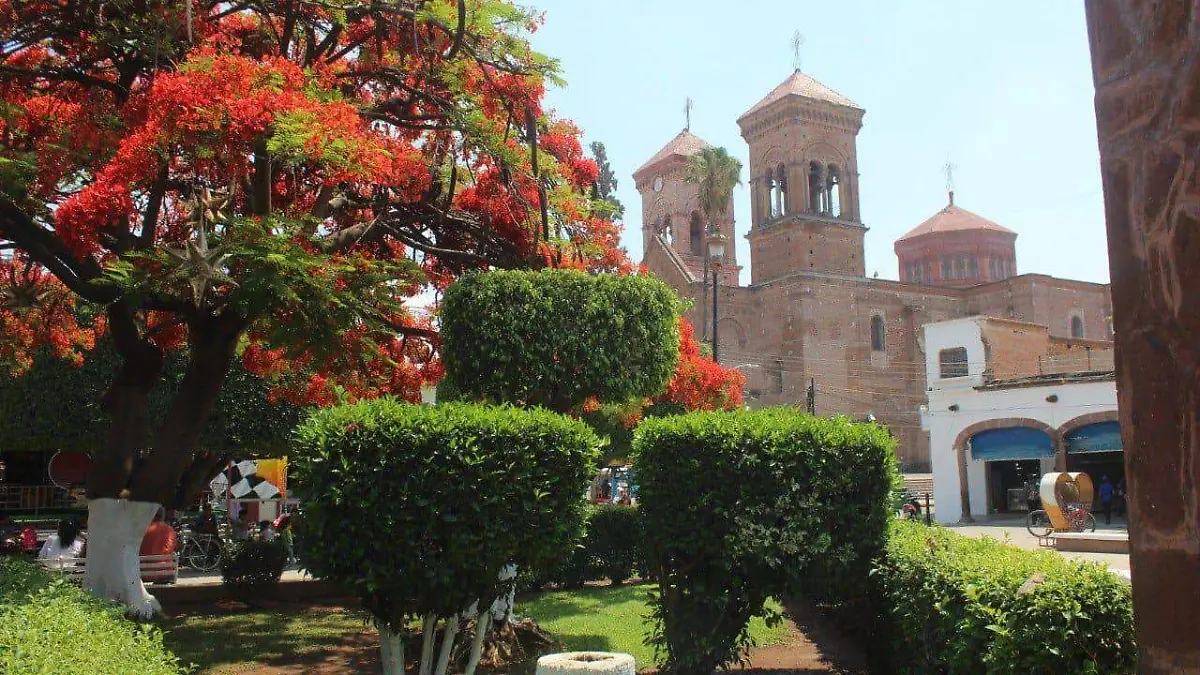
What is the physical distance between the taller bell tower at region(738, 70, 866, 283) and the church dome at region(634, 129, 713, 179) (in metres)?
6.39

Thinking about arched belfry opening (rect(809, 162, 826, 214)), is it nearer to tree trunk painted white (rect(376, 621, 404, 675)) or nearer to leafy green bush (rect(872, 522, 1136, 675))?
leafy green bush (rect(872, 522, 1136, 675))

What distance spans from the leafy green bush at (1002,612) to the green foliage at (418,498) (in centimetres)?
295

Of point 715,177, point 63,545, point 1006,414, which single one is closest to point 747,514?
point 63,545

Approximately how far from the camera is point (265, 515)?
85.8 ft

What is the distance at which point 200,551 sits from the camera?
66.3ft

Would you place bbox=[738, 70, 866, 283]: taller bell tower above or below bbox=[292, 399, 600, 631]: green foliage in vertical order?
above

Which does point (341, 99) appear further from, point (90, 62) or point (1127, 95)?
point (1127, 95)

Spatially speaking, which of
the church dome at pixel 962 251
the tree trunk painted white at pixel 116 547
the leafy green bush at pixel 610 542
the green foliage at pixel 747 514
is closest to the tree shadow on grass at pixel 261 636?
the tree trunk painted white at pixel 116 547

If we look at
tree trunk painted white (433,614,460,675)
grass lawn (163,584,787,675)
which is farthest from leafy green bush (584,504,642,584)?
tree trunk painted white (433,614,460,675)

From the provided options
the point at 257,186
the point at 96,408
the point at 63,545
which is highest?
the point at 257,186

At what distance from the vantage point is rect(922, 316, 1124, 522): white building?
29.5 m

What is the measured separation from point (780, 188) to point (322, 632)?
43127 mm

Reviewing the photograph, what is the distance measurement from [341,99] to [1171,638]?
8.89 meters

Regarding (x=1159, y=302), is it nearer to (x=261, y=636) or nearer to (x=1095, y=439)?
(x=261, y=636)
